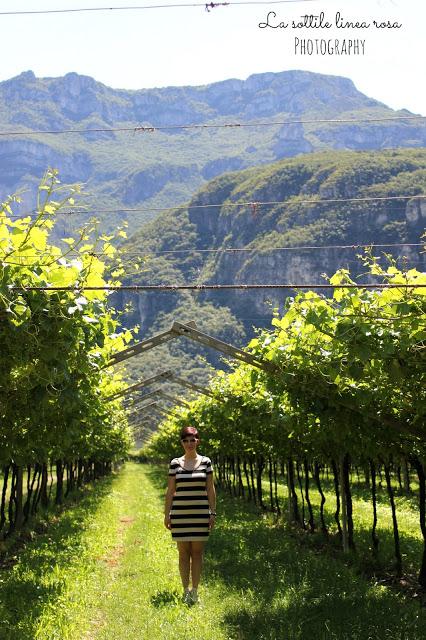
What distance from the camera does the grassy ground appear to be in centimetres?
757

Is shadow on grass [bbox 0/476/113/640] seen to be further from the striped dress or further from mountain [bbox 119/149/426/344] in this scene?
mountain [bbox 119/149/426/344]

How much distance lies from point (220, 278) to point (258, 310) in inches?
493

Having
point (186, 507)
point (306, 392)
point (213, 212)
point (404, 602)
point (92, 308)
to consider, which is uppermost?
point (213, 212)

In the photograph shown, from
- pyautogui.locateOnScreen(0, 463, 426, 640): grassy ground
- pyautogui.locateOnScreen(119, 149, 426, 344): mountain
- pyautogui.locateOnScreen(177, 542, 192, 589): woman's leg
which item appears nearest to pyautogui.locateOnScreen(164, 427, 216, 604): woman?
pyautogui.locateOnScreen(177, 542, 192, 589): woman's leg

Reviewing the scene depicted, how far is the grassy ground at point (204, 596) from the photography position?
298 inches

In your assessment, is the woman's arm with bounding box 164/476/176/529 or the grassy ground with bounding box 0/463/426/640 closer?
the grassy ground with bounding box 0/463/426/640

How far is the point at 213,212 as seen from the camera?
145 meters

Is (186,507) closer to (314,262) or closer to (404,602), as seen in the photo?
(404,602)

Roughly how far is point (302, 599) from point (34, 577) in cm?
393

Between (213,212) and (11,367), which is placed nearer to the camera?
(11,367)

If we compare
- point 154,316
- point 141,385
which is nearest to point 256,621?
point 141,385

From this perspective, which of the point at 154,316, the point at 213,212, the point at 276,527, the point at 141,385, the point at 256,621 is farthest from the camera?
the point at 213,212

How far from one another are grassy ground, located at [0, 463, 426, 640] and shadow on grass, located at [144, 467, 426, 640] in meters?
0.01

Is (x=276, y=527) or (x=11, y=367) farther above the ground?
(x=11, y=367)
